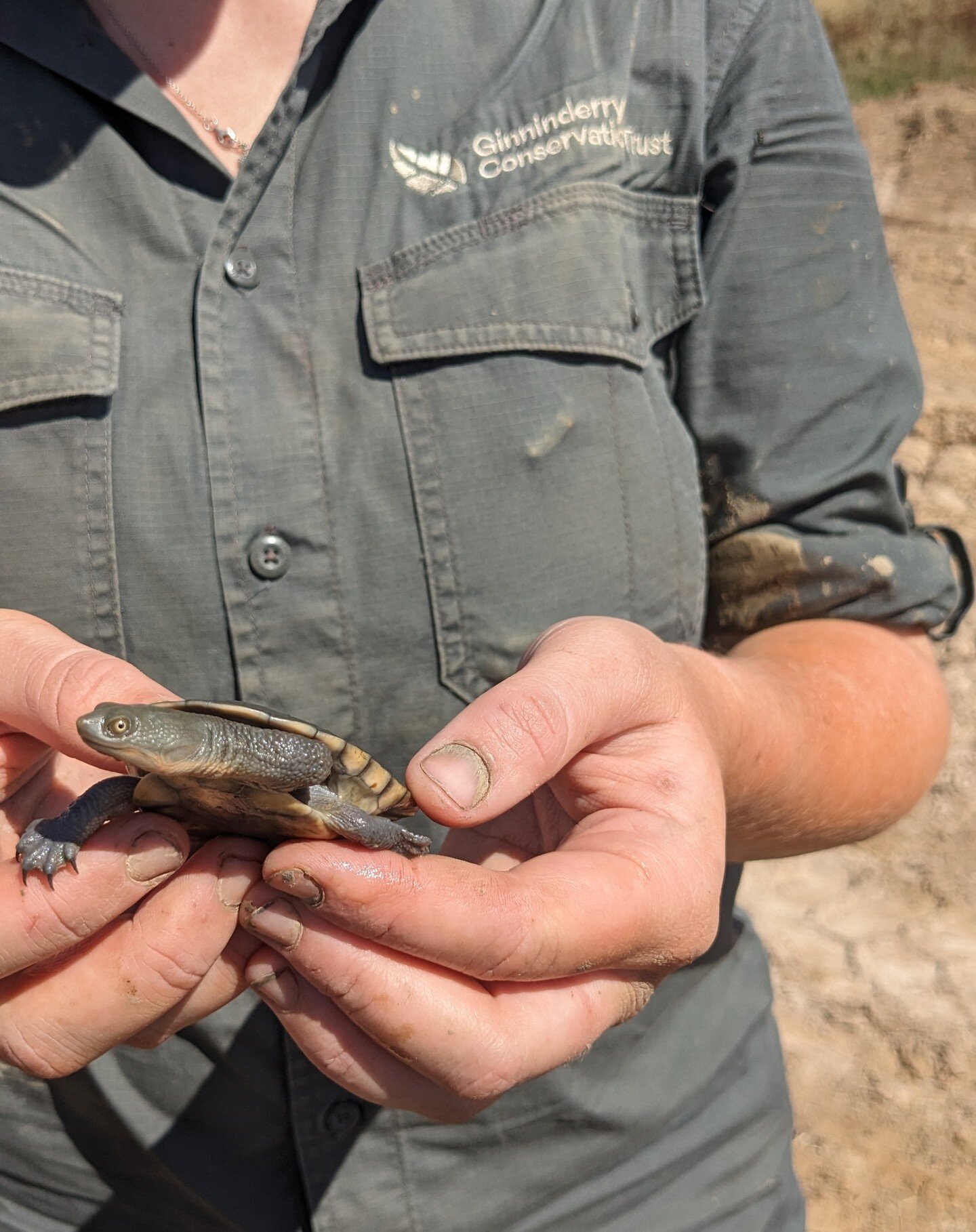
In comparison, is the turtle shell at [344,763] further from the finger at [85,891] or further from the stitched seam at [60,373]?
the stitched seam at [60,373]

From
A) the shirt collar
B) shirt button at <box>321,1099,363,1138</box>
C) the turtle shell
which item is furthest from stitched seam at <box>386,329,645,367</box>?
shirt button at <box>321,1099,363,1138</box>

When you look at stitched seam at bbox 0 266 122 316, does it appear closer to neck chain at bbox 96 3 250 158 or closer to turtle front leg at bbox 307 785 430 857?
neck chain at bbox 96 3 250 158

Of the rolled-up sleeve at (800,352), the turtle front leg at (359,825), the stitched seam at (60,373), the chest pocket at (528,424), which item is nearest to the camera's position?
the turtle front leg at (359,825)

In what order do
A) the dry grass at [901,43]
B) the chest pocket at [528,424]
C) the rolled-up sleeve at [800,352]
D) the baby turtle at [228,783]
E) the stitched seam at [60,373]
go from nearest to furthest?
the baby turtle at [228,783] < the stitched seam at [60,373] < the chest pocket at [528,424] < the rolled-up sleeve at [800,352] < the dry grass at [901,43]

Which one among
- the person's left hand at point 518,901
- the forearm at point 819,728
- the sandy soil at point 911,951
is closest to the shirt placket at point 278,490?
the person's left hand at point 518,901

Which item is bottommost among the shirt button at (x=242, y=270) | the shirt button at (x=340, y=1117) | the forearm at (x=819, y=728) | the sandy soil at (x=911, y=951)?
the sandy soil at (x=911, y=951)

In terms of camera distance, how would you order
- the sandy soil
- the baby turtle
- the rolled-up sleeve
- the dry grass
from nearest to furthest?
the baby turtle < the rolled-up sleeve < the sandy soil < the dry grass
